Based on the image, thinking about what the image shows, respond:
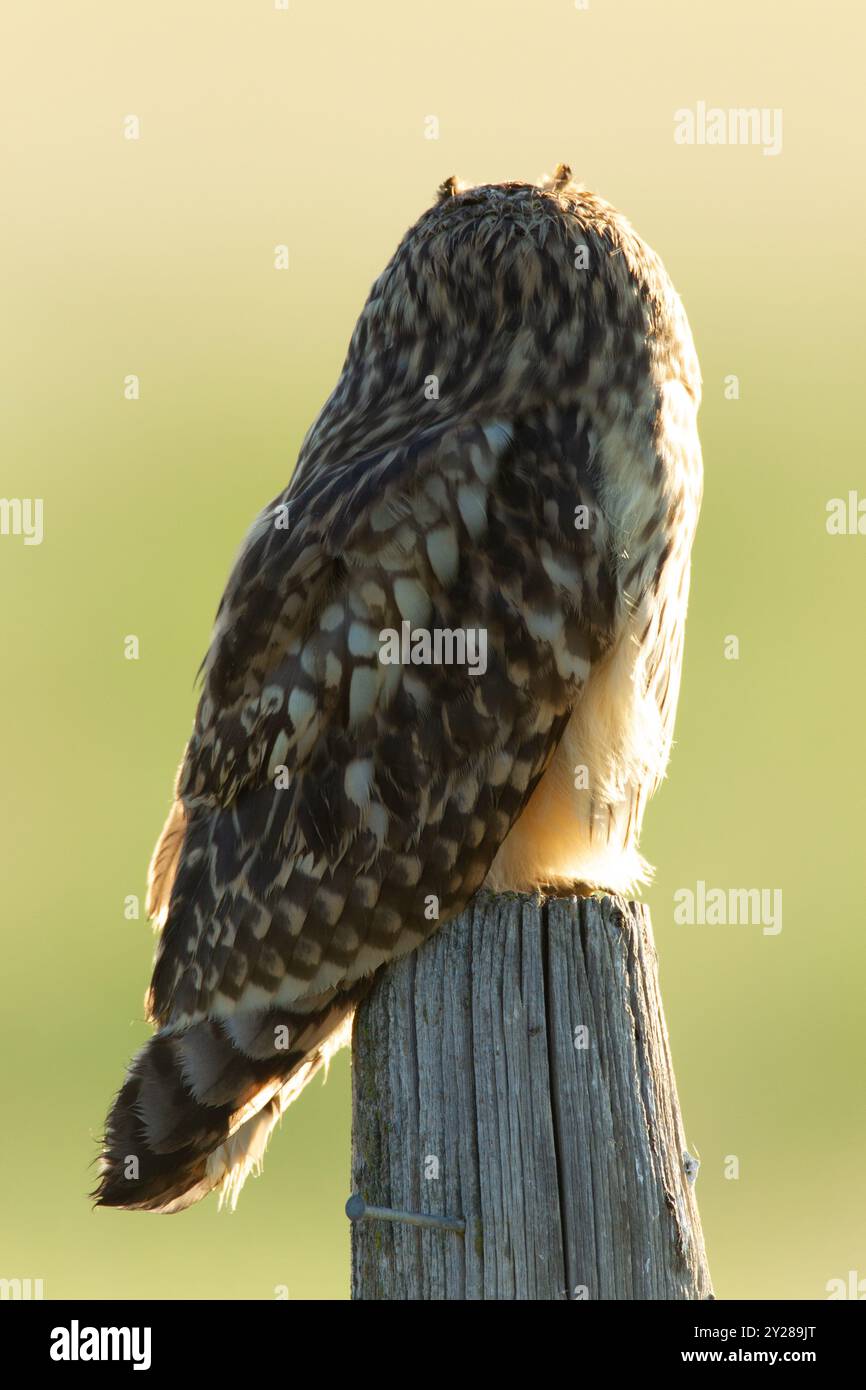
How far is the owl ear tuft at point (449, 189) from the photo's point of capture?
15.9 ft

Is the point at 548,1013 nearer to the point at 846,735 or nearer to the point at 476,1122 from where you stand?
the point at 476,1122

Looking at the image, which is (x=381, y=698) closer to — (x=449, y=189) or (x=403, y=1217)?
(x=403, y=1217)

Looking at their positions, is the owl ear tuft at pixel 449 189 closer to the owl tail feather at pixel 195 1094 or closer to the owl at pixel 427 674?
the owl at pixel 427 674

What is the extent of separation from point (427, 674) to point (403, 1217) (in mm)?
1237

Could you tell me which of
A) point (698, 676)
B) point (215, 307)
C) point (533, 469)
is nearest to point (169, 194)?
point (215, 307)

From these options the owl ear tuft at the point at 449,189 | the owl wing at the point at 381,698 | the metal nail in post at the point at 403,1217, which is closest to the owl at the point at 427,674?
the owl wing at the point at 381,698

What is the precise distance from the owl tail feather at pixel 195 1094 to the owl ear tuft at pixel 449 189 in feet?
7.10

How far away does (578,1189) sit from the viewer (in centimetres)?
342

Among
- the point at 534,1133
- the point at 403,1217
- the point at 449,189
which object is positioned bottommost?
the point at 403,1217

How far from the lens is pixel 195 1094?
3.97 metres

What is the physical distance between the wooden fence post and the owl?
0.42 meters

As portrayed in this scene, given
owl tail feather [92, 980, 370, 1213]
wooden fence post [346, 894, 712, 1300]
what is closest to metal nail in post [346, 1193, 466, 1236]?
wooden fence post [346, 894, 712, 1300]

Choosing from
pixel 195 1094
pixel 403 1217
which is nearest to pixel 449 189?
pixel 195 1094

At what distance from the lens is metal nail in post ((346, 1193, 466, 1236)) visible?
11.2 feet
